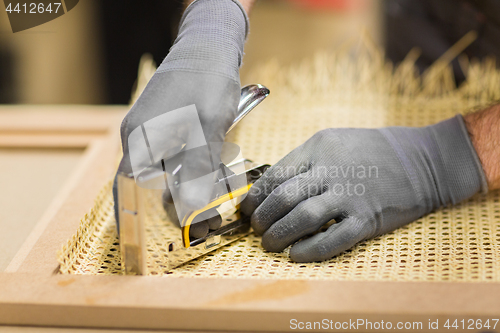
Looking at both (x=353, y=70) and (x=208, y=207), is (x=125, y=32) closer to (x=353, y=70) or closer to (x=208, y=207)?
(x=353, y=70)

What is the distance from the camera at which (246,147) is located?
79 centimetres

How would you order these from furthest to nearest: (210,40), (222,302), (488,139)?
1. (488,139)
2. (210,40)
3. (222,302)

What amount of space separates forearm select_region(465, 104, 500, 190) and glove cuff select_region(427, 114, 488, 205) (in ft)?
0.04

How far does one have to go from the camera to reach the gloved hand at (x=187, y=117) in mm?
440

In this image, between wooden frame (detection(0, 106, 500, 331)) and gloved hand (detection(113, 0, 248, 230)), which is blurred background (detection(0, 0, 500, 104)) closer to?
gloved hand (detection(113, 0, 248, 230))

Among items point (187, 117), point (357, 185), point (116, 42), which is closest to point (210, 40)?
point (187, 117)

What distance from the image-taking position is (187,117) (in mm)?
454

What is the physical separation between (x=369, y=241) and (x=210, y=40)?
0.33 m

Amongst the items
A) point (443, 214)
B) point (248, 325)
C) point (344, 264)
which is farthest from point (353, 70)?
point (248, 325)

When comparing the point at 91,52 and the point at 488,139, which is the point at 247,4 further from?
the point at 91,52

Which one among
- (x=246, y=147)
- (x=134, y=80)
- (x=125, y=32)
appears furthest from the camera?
(x=134, y=80)

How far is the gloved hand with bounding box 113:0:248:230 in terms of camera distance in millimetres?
440

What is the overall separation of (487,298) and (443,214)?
0.22 metres

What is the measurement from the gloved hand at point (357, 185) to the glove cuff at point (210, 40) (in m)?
0.15
